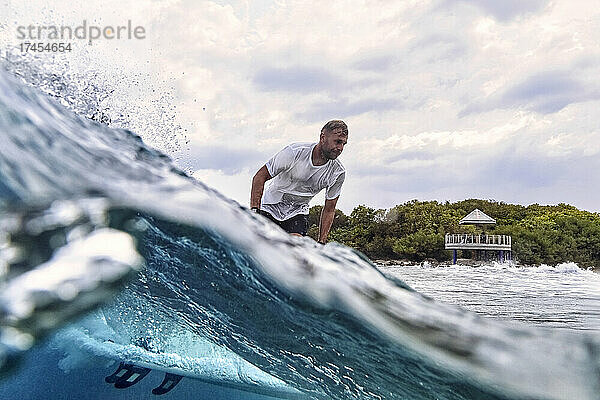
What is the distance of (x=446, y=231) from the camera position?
16.4 m

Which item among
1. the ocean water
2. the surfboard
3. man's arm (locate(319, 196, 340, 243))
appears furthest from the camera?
man's arm (locate(319, 196, 340, 243))

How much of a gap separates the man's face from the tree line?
12001mm

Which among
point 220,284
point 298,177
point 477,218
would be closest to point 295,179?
point 298,177

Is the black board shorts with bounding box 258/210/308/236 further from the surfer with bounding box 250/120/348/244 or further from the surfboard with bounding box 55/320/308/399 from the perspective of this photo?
the surfboard with bounding box 55/320/308/399

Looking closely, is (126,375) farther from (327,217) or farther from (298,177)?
(327,217)

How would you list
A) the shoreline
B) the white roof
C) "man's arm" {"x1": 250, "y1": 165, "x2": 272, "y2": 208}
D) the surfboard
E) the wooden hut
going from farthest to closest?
1. the white roof
2. the shoreline
3. the wooden hut
4. "man's arm" {"x1": 250, "y1": 165, "x2": 272, "y2": 208}
5. the surfboard

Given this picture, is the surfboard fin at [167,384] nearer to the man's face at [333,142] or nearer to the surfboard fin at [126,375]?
the surfboard fin at [126,375]

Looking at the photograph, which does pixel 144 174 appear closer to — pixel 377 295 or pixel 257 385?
pixel 377 295

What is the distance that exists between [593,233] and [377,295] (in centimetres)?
1713

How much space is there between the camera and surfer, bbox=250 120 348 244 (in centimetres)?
231

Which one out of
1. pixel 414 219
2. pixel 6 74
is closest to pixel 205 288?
pixel 6 74

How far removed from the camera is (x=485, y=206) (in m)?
17.2

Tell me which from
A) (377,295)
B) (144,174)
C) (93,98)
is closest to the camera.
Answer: (377,295)

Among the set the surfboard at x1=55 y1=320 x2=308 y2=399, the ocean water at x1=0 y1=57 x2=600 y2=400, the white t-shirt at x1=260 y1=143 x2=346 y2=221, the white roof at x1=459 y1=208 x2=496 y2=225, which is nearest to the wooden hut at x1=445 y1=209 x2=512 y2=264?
the white roof at x1=459 y1=208 x2=496 y2=225
